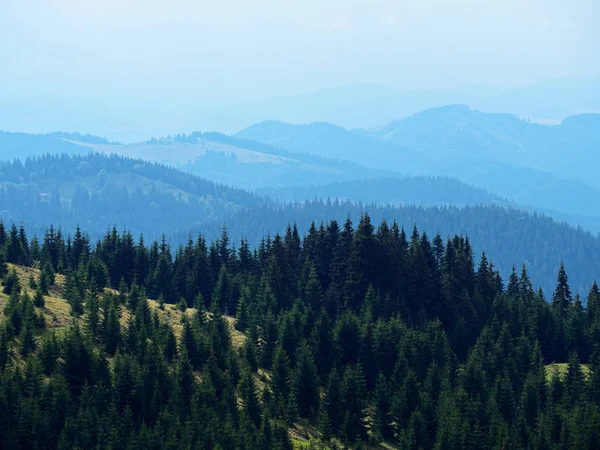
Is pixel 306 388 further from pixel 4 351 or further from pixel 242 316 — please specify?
pixel 4 351

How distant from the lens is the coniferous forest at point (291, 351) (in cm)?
7475

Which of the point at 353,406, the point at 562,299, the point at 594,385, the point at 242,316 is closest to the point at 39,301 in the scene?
the point at 242,316

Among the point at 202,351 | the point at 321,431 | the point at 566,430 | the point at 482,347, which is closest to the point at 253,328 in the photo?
the point at 202,351

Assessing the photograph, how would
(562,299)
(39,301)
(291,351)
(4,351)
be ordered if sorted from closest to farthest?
(4,351), (39,301), (291,351), (562,299)

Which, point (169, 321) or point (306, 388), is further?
point (169, 321)

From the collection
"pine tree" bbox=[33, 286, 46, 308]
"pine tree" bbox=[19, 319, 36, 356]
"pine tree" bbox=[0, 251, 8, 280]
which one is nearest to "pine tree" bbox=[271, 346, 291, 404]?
"pine tree" bbox=[19, 319, 36, 356]

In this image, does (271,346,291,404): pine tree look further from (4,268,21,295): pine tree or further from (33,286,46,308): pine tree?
(4,268,21,295): pine tree

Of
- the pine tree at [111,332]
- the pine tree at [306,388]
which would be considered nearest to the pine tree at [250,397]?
the pine tree at [306,388]

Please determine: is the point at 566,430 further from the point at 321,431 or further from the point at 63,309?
the point at 63,309

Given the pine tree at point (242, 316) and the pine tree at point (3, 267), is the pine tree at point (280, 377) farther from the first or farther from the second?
the pine tree at point (3, 267)

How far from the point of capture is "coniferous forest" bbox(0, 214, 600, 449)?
74.8m

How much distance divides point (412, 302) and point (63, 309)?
1811 inches

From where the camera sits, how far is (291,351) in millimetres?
95000

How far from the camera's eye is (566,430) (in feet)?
267
